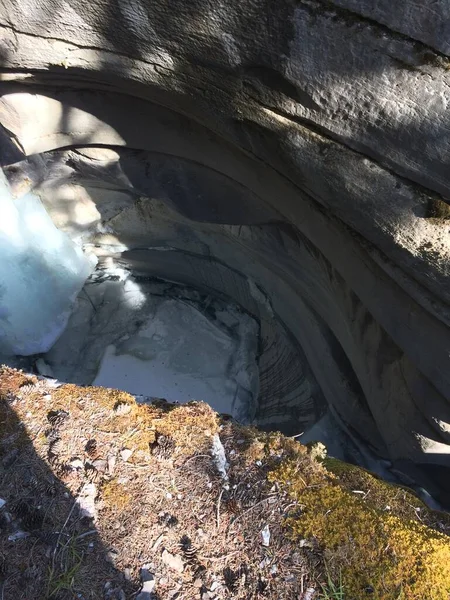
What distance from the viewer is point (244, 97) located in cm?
184

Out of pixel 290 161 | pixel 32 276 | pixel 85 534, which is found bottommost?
pixel 32 276

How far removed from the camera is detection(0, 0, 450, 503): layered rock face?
138 centimetres

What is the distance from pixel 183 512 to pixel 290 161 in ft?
4.89

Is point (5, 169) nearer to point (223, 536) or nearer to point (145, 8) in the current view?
point (145, 8)

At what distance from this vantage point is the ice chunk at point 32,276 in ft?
10.6

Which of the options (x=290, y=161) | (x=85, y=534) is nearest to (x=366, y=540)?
(x=85, y=534)

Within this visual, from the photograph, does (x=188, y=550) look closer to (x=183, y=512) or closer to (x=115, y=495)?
(x=183, y=512)

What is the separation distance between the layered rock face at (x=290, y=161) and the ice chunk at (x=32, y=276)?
0.63 ft

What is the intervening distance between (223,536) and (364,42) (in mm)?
1600

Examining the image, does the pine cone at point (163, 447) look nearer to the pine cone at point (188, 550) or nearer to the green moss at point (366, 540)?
the pine cone at point (188, 550)

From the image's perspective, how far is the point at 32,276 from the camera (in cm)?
346

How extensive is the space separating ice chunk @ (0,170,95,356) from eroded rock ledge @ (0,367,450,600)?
200 centimetres

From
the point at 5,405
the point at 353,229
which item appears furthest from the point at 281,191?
the point at 5,405

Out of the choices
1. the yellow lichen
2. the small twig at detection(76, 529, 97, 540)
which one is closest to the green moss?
the yellow lichen
